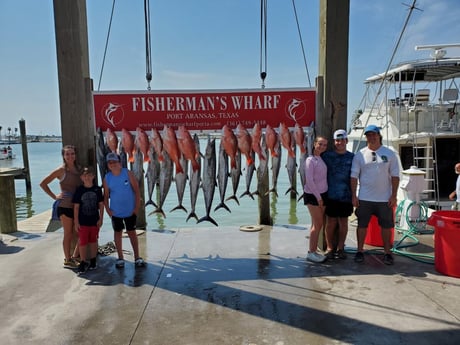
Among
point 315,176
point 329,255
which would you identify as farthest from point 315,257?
point 315,176

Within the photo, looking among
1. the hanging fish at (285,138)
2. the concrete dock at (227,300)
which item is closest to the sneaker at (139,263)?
the concrete dock at (227,300)

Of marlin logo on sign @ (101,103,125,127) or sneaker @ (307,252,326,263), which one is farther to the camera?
marlin logo on sign @ (101,103,125,127)

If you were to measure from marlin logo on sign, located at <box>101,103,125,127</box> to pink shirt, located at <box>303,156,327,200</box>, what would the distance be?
247cm

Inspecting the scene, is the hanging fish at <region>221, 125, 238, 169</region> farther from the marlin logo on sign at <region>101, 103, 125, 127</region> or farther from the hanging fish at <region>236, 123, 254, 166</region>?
the marlin logo on sign at <region>101, 103, 125, 127</region>

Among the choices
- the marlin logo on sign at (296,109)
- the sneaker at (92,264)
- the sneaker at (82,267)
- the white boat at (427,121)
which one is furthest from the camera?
the white boat at (427,121)

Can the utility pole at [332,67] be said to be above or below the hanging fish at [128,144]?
above

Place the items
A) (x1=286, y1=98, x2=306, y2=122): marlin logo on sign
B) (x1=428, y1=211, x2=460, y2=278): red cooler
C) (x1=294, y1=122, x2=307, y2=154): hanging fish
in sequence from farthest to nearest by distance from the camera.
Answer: (x1=286, y1=98, x2=306, y2=122): marlin logo on sign → (x1=294, y1=122, x2=307, y2=154): hanging fish → (x1=428, y1=211, x2=460, y2=278): red cooler

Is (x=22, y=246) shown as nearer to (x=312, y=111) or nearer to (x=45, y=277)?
(x=45, y=277)

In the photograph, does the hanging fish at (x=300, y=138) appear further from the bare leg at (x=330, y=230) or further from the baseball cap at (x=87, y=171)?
the baseball cap at (x=87, y=171)

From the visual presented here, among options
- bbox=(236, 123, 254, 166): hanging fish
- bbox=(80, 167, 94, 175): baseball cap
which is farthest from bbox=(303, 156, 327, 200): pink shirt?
bbox=(80, 167, 94, 175): baseball cap

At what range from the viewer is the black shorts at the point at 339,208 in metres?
4.63

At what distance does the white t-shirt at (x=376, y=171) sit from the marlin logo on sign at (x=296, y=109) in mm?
938

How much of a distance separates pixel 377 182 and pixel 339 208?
23.0 inches

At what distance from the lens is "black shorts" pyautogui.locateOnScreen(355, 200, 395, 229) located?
4.43 m
